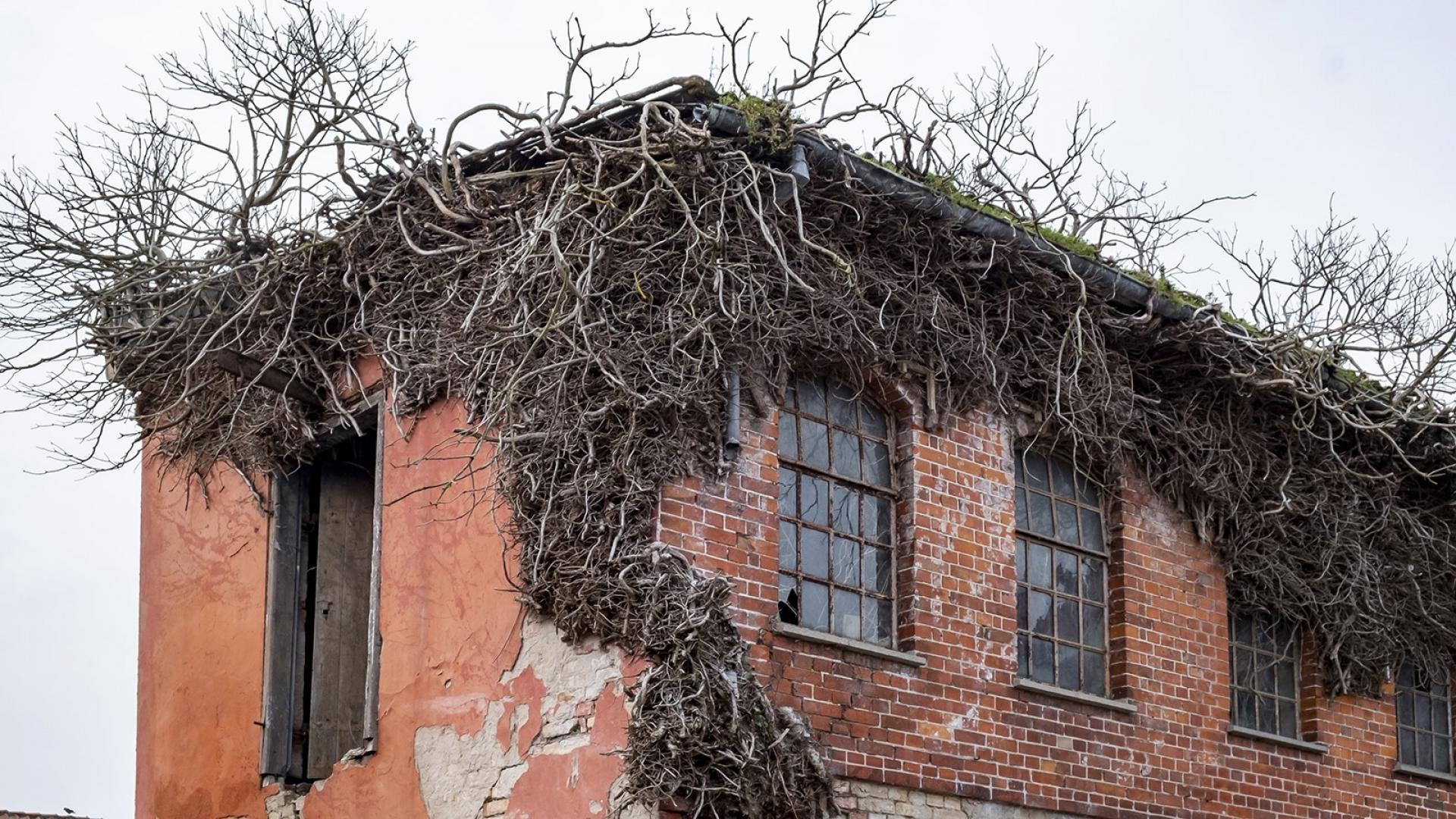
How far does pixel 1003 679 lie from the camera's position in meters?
10.2

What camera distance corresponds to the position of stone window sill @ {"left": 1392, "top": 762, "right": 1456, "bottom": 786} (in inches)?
509

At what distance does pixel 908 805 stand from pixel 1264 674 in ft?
13.6

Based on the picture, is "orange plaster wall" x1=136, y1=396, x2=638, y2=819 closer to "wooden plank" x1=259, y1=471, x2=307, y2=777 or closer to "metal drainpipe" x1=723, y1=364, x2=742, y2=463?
"wooden plank" x1=259, y1=471, x2=307, y2=777

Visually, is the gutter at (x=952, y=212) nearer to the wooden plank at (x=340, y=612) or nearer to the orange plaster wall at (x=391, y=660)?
the orange plaster wall at (x=391, y=660)

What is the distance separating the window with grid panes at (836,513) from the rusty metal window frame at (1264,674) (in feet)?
11.2

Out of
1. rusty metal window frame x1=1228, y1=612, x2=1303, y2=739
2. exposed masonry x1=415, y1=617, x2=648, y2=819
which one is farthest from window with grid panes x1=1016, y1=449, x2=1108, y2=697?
exposed masonry x1=415, y1=617, x2=648, y2=819

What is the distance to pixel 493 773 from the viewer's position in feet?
29.8

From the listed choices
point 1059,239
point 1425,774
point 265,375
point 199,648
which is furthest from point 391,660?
point 1425,774

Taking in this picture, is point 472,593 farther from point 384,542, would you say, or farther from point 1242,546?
point 1242,546

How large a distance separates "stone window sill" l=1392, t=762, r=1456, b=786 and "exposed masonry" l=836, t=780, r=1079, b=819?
170 inches

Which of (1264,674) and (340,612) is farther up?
(340,612)

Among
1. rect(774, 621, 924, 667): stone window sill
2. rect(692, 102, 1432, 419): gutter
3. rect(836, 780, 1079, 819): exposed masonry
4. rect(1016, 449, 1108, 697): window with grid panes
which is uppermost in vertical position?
rect(692, 102, 1432, 419): gutter

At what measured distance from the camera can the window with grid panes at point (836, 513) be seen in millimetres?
9547

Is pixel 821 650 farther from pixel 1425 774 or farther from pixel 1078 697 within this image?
pixel 1425 774
